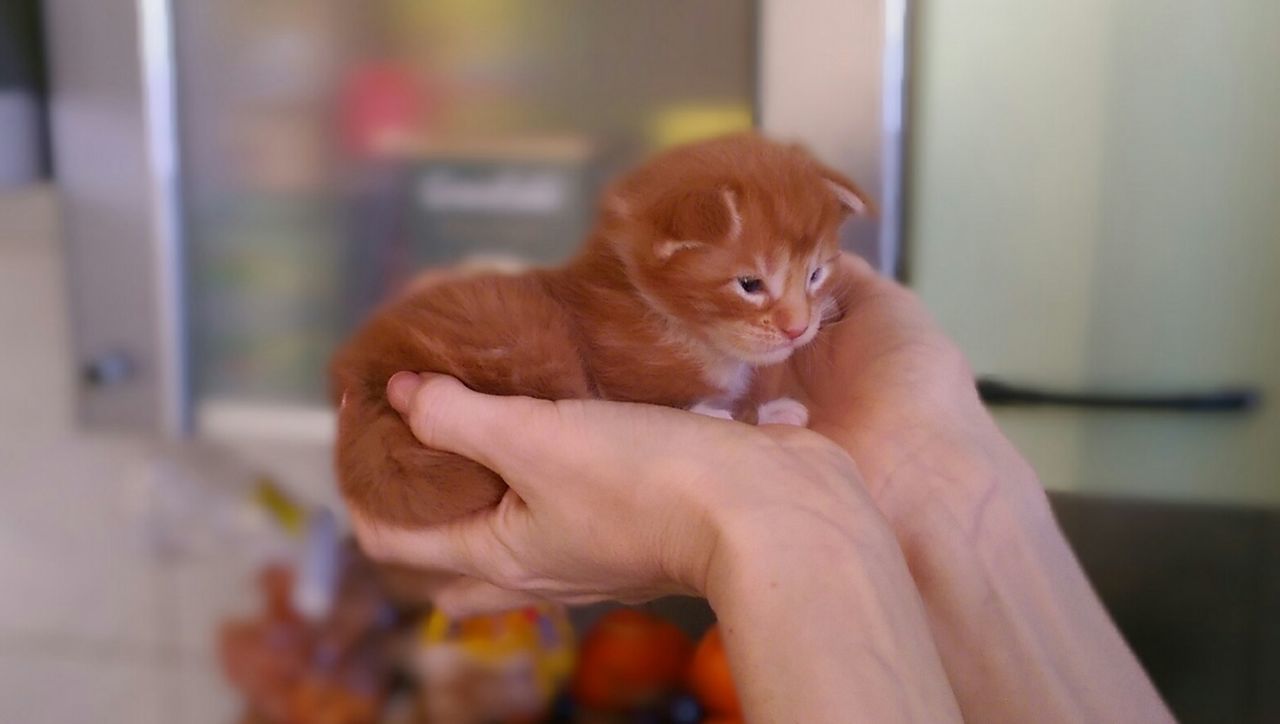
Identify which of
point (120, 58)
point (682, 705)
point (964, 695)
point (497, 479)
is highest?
point (120, 58)

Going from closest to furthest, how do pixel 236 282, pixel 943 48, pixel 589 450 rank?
pixel 589 450 → pixel 943 48 → pixel 236 282

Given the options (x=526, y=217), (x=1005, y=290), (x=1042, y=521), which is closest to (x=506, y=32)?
(x=526, y=217)

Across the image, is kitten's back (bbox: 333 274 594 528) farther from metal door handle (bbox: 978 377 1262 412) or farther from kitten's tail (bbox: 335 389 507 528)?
metal door handle (bbox: 978 377 1262 412)

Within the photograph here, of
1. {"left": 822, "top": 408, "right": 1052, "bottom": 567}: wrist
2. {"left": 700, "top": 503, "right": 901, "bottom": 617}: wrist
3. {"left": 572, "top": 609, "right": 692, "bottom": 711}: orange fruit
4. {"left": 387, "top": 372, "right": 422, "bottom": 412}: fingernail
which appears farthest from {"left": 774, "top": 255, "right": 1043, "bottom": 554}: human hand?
{"left": 572, "top": 609, "right": 692, "bottom": 711}: orange fruit

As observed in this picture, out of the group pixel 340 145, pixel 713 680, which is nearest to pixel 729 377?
pixel 713 680

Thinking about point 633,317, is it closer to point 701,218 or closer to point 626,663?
point 701,218

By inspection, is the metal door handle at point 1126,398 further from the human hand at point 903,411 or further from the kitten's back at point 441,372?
the kitten's back at point 441,372

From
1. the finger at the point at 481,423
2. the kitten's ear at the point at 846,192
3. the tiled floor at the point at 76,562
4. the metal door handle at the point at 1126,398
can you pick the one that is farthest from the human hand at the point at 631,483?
the tiled floor at the point at 76,562

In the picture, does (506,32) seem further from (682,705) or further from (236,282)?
(682,705)
